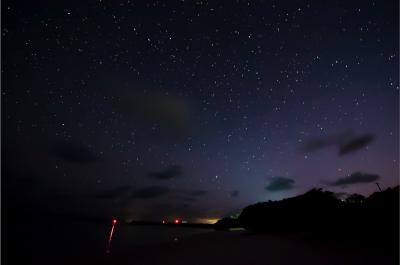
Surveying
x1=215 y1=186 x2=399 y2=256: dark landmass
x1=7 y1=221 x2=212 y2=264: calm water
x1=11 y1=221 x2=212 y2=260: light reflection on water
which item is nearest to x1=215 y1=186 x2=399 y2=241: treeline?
x1=215 y1=186 x2=399 y2=256: dark landmass

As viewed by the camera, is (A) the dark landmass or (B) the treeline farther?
(B) the treeline

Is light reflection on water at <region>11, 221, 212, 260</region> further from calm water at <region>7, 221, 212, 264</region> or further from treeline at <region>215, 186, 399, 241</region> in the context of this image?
treeline at <region>215, 186, 399, 241</region>

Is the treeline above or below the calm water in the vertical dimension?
above

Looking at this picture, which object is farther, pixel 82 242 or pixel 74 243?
pixel 82 242

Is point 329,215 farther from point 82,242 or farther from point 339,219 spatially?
point 82,242

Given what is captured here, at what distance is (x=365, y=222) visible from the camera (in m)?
12.4

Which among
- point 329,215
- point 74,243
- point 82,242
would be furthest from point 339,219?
point 74,243

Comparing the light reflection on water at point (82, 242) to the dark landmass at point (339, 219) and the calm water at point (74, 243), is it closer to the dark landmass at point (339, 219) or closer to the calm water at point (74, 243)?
the calm water at point (74, 243)

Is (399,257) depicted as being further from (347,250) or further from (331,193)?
(331,193)

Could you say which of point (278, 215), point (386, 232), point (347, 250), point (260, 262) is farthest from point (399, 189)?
point (278, 215)

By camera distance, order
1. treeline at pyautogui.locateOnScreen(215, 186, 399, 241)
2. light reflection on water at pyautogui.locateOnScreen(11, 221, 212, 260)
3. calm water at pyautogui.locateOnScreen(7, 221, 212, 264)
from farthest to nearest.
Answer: light reflection on water at pyautogui.locateOnScreen(11, 221, 212, 260) → calm water at pyautogui.locateOnScreen(7, 221, 212, 264) → treeline at pyautogui.locateOnScreen(215, 186, 399, 241)

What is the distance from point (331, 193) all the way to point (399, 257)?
12.2 m

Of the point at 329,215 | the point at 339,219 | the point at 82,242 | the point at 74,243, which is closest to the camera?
the point at 339,219

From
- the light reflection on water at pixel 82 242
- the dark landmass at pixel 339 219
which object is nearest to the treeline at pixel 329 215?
the dark landmass at pixel 339 219
